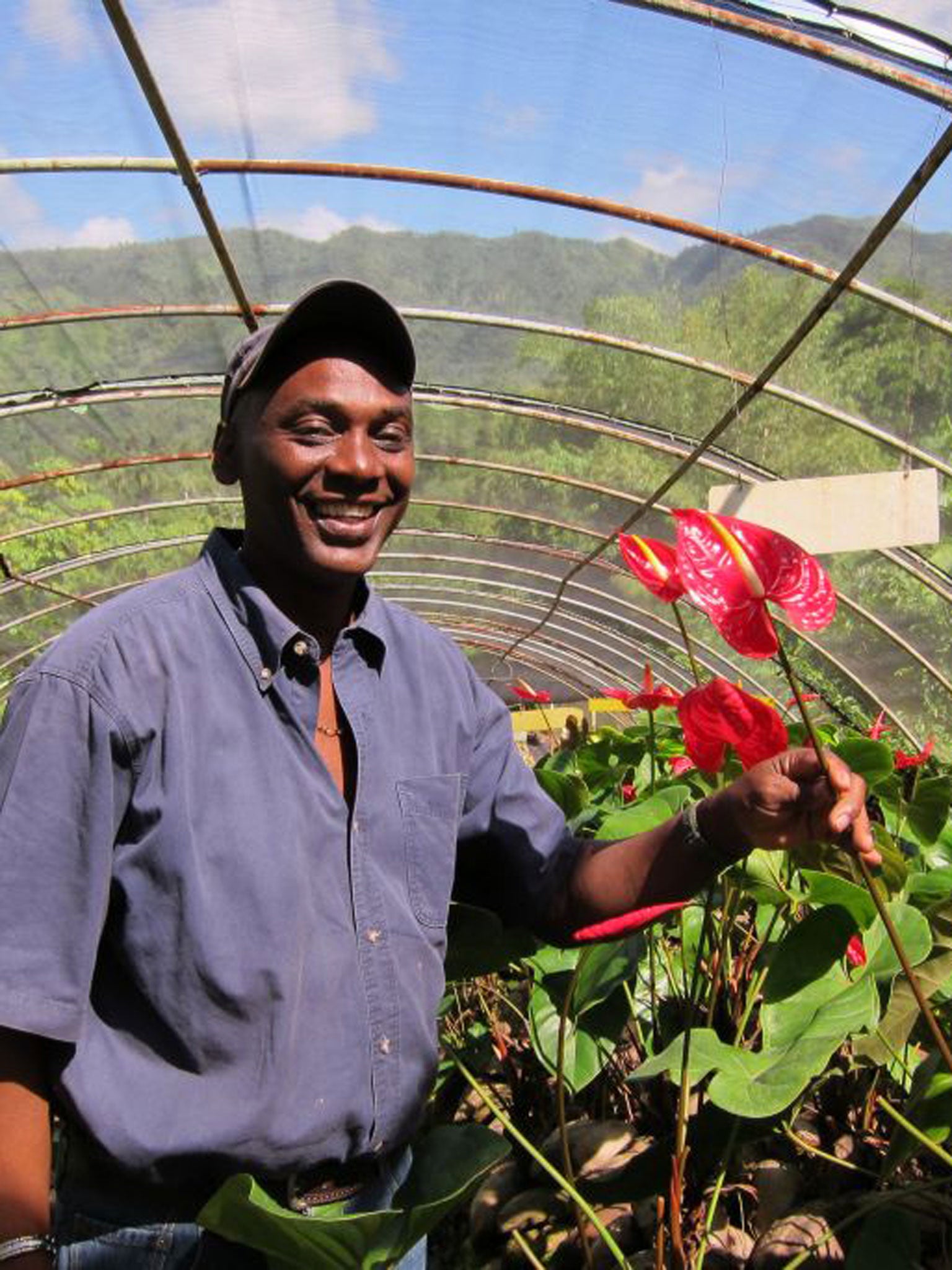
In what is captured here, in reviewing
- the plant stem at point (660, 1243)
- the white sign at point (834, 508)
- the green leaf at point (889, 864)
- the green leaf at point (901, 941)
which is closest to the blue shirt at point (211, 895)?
the plant stem at point (660, 1243)

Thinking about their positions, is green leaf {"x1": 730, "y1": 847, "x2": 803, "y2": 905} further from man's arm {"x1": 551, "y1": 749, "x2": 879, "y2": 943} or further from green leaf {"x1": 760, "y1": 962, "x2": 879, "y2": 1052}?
man's arm {"x1": 551, "y1": 749, "x2": 879, "y2": 943}

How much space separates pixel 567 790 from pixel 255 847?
5.45ft

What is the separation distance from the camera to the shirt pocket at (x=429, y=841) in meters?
1.47

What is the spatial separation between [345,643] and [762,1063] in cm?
79

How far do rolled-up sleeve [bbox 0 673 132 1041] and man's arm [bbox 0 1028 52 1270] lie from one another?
0.18 feet

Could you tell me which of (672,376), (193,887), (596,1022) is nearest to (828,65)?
(672,376)

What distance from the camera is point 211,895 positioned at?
4.11ft

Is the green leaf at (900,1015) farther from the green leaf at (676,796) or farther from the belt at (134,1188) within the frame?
the belt at (134,1188)

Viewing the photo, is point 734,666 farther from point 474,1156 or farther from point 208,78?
point 474,1156

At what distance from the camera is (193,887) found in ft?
4.06

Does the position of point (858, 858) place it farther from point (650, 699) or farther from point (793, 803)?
point (650, 699)

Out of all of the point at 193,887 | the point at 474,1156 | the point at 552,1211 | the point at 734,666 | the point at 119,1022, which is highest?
the point at 734,666

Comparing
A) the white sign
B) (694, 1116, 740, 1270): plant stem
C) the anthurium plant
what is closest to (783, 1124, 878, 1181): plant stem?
the anthurium plant

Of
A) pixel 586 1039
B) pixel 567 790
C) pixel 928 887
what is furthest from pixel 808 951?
pixel 567 790
